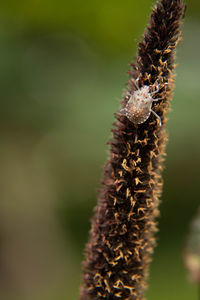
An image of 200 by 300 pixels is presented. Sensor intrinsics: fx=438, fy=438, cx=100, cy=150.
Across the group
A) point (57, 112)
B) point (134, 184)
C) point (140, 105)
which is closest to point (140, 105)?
point (140, 105)

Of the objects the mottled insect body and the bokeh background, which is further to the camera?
the bokeh background

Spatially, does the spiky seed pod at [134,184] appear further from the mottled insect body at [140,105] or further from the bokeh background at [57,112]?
the bokeh background at [57,112]

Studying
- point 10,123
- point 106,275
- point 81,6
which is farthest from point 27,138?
point 106,275

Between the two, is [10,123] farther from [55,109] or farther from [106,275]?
[106,275]

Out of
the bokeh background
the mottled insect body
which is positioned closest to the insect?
the mottled insect body

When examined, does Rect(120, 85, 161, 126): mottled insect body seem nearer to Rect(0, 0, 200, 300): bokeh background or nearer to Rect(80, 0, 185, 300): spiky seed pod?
Rect(80, 0, 185, 300): spiky seed pod

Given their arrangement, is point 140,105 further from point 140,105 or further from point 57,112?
point 57,112
